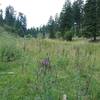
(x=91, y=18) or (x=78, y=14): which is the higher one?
(x=78, y=14)

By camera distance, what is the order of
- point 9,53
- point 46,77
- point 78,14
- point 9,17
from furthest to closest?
point 9,17 → point 78,14 → point 9,53 → point 46,77

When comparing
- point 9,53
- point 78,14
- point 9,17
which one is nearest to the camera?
point 9,53

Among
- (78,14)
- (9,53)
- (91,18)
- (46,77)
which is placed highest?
(78,14)

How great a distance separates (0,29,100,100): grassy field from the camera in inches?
175

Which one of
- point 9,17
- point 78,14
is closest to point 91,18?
point 78,14

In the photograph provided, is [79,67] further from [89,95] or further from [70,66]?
[89,95]

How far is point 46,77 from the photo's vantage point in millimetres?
4465

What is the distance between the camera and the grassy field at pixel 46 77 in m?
4.44

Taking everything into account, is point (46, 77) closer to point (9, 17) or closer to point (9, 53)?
point (9, 53)

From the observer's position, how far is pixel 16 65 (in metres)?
7.00

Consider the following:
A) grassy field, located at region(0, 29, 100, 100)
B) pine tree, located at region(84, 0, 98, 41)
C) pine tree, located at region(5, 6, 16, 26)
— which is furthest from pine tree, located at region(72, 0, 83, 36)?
grassy field, located at region(0, 29, 100, 100)

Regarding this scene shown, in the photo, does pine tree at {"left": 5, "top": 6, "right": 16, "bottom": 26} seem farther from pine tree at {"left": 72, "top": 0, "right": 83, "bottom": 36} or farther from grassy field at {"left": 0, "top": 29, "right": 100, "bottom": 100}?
grassy field at {"left": 0, "top": 29, "right": 100, "bottom": 100}

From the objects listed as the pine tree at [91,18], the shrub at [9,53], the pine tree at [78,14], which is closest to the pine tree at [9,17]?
the pine tree at [78,14]

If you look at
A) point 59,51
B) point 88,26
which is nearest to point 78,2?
point 88,26
